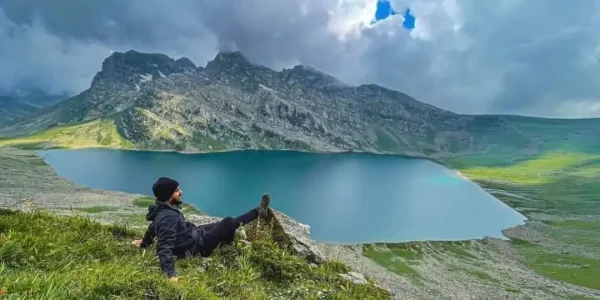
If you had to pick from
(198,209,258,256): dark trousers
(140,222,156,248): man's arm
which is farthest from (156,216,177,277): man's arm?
(198,209,258,256): dark trousers

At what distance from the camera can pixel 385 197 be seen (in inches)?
6102

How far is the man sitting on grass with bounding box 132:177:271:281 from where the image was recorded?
32.0 feet

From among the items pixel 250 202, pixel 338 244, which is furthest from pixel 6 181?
pixel 338 244

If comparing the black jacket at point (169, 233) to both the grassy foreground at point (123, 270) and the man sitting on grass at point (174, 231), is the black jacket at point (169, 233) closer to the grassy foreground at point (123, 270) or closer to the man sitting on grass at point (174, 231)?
the man sitting on grass at point (174, 231)

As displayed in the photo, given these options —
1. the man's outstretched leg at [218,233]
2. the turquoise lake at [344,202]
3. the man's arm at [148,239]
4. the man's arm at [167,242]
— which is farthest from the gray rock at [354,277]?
the turquoise lake at [344,202]

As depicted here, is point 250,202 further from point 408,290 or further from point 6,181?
point 6,181

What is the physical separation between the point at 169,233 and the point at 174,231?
0.50ft

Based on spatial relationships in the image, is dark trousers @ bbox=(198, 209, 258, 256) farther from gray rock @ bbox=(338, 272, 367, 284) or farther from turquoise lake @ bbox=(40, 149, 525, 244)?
turquoise lake @ bbox=(40, 149, 525, 244)

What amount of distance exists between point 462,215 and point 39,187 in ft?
467

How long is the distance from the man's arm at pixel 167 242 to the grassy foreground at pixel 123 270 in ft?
0.88

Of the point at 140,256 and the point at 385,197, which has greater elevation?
the point at 140,256

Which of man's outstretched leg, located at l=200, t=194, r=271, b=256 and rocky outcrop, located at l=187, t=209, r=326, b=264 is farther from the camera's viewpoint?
rocky outcrop, located at l=187, t=209, r=326, b=264

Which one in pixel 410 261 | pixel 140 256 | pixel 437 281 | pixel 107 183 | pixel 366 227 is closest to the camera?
pixel 140 256

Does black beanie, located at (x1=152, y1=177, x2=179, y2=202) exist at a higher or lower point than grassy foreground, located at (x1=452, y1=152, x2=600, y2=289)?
higher
